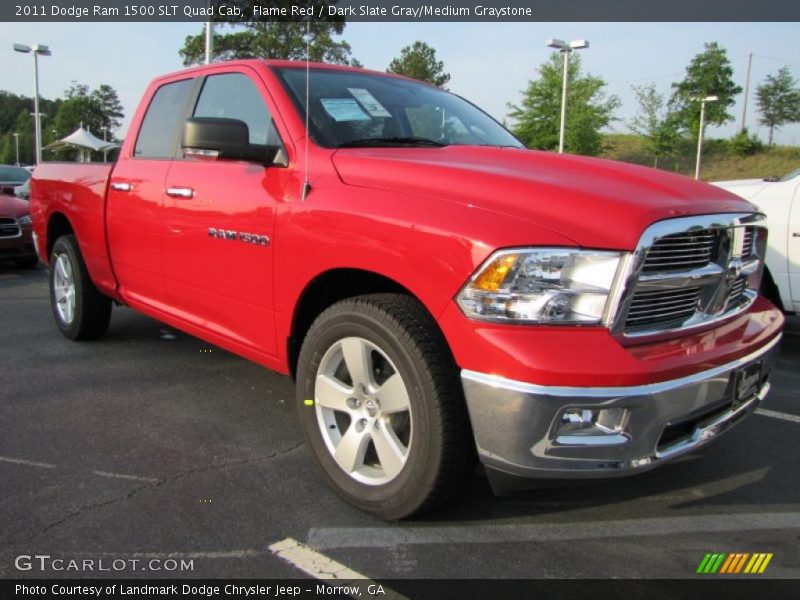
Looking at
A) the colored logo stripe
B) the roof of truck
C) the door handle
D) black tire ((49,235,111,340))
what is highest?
the roof of truck

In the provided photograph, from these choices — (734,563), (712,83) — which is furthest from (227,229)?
(712,83)

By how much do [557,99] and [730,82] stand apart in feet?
52.5

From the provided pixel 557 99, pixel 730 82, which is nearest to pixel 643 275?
pixel 557 99

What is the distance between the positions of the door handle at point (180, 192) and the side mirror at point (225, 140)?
46 cm

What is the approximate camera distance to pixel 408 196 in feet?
8.14

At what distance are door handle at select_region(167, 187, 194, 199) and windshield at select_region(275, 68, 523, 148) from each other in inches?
30.9

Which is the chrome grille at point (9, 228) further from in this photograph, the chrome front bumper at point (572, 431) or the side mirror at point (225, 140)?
the chrome front bumper at point (572, 431)

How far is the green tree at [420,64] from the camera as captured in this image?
49.3 metres

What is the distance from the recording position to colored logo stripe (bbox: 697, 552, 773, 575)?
2.38 metres

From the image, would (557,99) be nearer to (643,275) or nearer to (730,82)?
(730,82)

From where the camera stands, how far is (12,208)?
920 centimetres

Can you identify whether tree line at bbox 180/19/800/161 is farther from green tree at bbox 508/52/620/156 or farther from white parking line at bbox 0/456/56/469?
white parking line at bbox 0/456/56/469

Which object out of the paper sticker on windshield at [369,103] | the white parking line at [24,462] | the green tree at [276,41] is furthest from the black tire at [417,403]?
the green tree at [276,41]

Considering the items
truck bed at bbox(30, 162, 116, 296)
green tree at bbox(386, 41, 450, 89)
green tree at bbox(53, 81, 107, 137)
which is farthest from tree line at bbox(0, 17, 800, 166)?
green tree at bbox(53, 81, 107, 137)
